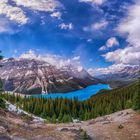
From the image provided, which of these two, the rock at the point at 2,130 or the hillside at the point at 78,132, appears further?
the hillside at the point at 78,132

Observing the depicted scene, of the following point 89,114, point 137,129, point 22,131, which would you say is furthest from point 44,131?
point 89,114

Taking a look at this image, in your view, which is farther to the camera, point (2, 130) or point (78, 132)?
point (78, 132)

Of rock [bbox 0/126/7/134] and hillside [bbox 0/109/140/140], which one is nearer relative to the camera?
rock [bbox 0/126/7/134]

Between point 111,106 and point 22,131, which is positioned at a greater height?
point 22,131

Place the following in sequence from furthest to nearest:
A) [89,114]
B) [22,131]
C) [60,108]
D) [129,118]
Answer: [60,108] → [89,114] → [129,118] → [22,131]

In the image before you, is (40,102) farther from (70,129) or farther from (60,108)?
(70,129)

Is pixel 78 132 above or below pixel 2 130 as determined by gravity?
below

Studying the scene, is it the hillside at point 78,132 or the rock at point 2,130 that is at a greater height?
the rock at point 2,130

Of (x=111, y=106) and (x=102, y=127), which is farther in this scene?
(x=111, y=106)

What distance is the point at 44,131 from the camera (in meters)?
37.6

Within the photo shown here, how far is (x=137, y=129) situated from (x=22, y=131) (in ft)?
49.5

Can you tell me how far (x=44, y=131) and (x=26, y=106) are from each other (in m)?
98.3

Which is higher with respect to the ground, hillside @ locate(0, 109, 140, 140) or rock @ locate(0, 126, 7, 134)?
rock @ locate(0, 126, 7, 134)

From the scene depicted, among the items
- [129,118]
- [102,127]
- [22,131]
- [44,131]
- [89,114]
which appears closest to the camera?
[22,131]
